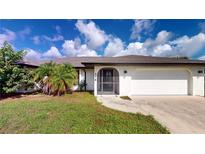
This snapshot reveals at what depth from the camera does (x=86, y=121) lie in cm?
567

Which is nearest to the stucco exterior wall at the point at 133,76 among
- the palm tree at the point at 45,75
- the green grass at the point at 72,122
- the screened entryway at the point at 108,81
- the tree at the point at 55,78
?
the screened entryway at the point at 108,81

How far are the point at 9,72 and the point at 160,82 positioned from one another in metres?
12.4

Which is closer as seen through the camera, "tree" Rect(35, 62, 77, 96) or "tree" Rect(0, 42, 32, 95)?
"tree" Rect(0, 42, 32, 95)

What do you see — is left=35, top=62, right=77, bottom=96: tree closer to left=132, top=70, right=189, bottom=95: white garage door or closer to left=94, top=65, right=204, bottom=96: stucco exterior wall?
left=94, top=65, right=204, bottom=96: stucco exterior wall

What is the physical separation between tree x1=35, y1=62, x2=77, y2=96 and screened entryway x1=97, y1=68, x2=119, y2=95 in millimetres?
3034

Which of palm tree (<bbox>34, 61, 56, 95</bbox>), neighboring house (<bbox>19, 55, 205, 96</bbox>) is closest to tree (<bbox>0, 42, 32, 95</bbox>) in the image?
palm tree (<bbox>34, 61, 56, 95</bbox>)

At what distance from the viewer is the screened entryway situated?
44.4 ft

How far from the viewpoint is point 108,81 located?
13.9 meters

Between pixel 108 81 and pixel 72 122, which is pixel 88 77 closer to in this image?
pixel 108 81

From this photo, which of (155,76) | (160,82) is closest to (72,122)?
(155,76)

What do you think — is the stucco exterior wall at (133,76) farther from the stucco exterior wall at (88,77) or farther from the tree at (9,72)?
the tree at (9,72)

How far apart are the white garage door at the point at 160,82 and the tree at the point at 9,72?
9.39m

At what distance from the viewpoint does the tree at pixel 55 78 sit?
35.8 feet
